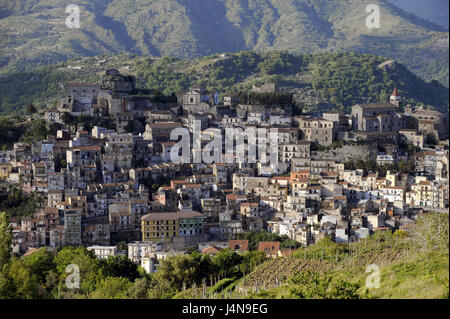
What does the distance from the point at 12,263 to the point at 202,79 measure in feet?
102

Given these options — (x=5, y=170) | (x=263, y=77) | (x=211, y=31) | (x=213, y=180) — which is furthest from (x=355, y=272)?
(x=211, y=31)

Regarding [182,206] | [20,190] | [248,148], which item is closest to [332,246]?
[182,206]

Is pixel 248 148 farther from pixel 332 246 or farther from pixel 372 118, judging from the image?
pixel 332 246

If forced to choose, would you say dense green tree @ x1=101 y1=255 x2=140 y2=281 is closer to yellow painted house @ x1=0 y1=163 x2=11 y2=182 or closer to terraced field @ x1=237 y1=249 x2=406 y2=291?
terraced field @ x1=237 y1=249 x2=406 y2=291

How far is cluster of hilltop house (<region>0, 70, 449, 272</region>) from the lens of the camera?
26016 mm

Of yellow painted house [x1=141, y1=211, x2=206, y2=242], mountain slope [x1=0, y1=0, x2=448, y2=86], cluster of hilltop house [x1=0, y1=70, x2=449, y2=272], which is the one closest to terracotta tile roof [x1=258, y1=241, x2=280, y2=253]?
cluster of hilltop house [x1=0, y1=70, x2=449, y2=272]

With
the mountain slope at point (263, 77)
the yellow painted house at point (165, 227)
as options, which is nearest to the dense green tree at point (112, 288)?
the yellow painted house at point (165, 227)

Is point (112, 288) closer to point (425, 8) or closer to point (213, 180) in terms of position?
point (213, 180)

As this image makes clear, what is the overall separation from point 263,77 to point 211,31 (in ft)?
136

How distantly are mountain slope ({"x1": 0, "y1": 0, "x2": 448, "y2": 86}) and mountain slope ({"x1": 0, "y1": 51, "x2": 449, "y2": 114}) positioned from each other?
643 cm

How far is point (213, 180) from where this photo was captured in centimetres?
2962

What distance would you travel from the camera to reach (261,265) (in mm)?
22281

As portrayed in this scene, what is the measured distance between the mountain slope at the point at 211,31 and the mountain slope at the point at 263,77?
6.43m

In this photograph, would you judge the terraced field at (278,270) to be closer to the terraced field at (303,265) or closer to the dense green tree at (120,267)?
the terraced field at (303,265)
